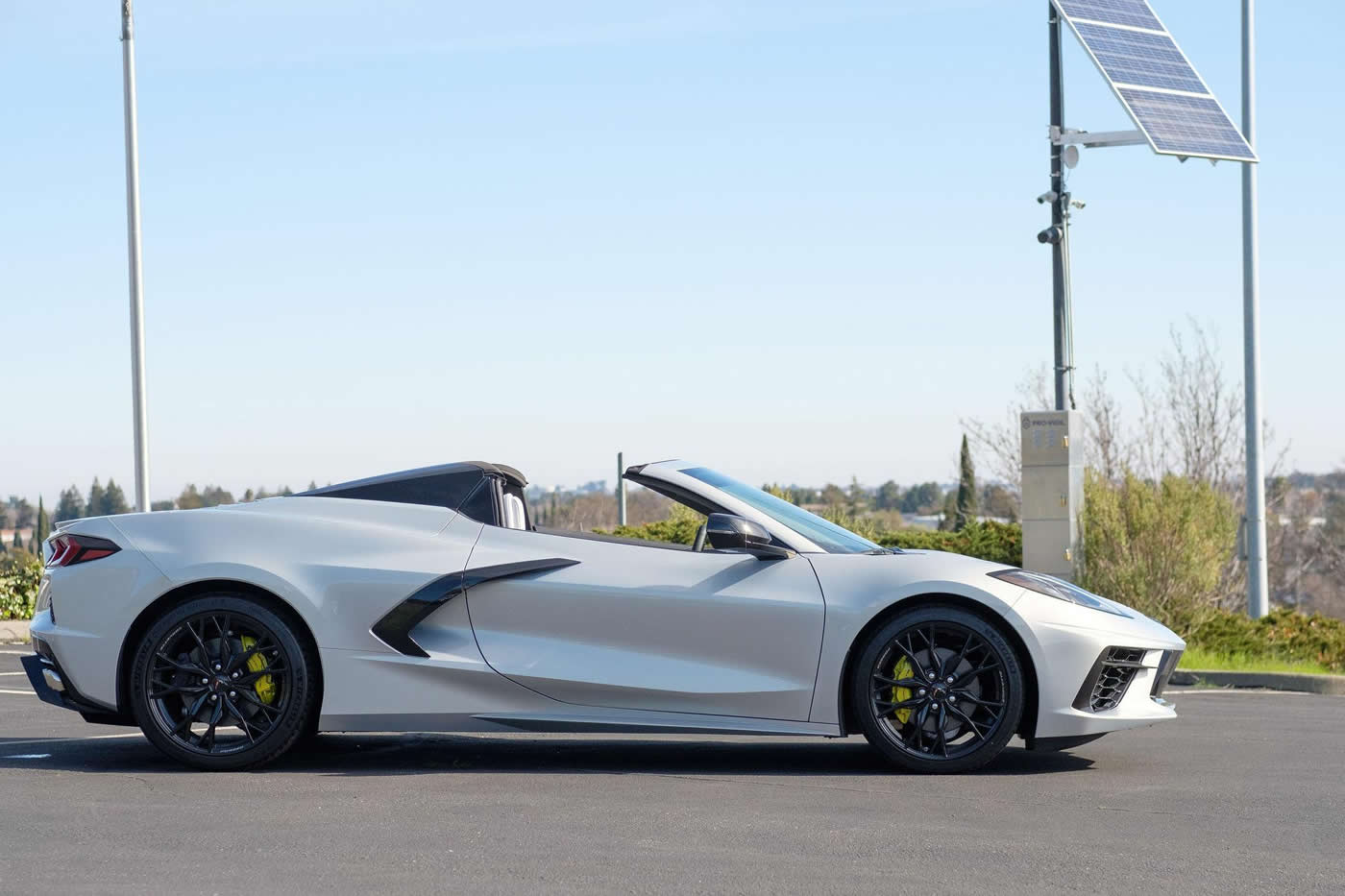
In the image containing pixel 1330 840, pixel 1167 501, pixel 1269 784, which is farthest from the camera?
pixel 1167 501

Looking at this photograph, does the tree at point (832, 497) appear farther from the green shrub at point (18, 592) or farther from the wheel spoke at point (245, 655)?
the wheel spoke at point (245, 655)

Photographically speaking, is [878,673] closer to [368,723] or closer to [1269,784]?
[1269,784]

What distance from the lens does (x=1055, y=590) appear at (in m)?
6.29

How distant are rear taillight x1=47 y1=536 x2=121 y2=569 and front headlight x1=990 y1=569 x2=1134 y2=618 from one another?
377cm

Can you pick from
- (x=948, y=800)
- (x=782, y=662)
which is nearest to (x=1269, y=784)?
(x=948, y=800)

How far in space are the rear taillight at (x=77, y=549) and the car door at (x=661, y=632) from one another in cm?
159

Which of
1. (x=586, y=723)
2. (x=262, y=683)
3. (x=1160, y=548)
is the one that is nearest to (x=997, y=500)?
(x=1160, y=548)

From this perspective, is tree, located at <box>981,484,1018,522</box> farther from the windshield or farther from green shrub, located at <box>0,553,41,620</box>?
the windshield

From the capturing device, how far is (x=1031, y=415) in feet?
47.0

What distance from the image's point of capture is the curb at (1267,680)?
11.0 m

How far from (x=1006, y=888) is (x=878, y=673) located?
1.89m

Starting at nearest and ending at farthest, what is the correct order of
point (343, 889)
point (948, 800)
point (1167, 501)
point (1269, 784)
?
1. point (343, 889)
2. point (948, 800)
3. point (1269, 784)
4. point (1167, 501)

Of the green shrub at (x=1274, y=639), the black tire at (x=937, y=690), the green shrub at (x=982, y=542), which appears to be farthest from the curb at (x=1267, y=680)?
the black tire at (x=937, y=690)

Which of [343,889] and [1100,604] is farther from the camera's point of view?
[1100,604]
